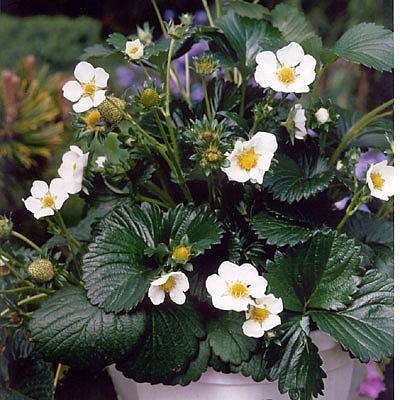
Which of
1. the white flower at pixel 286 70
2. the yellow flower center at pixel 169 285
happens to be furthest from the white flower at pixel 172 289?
the white flower at pixel 286 70

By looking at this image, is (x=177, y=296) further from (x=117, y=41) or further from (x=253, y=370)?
(x=117, y=41)

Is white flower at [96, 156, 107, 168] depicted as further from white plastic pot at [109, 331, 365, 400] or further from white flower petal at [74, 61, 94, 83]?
white plastic pot at [109, 331, 365, 400]

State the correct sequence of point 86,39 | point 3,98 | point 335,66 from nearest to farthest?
point 3,98
point 86,39
point 335,66

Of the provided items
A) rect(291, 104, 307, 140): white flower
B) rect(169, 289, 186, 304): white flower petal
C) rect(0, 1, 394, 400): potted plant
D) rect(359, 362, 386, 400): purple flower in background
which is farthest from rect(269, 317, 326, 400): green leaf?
rect(359, 362, 386, 400): purple flower in background

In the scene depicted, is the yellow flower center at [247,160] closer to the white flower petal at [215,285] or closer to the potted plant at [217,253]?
the potted plant at [217,253]

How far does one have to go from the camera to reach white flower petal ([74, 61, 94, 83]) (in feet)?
2.34

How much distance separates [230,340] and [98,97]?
0.86 feet

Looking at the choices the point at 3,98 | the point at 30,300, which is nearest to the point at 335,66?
the point at 3,98

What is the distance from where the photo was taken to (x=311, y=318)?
28.2 inches

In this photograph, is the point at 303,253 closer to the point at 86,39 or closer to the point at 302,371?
the point at 302,371

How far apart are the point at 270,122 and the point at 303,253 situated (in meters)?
0.16

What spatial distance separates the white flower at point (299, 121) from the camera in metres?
0.77

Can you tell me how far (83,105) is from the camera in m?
0.70

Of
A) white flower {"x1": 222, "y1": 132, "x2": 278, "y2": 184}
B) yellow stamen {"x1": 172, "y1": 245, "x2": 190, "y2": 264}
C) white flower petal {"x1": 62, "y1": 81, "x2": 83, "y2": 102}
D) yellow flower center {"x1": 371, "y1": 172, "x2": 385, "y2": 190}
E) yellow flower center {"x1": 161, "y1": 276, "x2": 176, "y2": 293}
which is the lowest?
yellow flower center {"x1": 161, "y1": 276, "x2": 176, "y2": 293}
